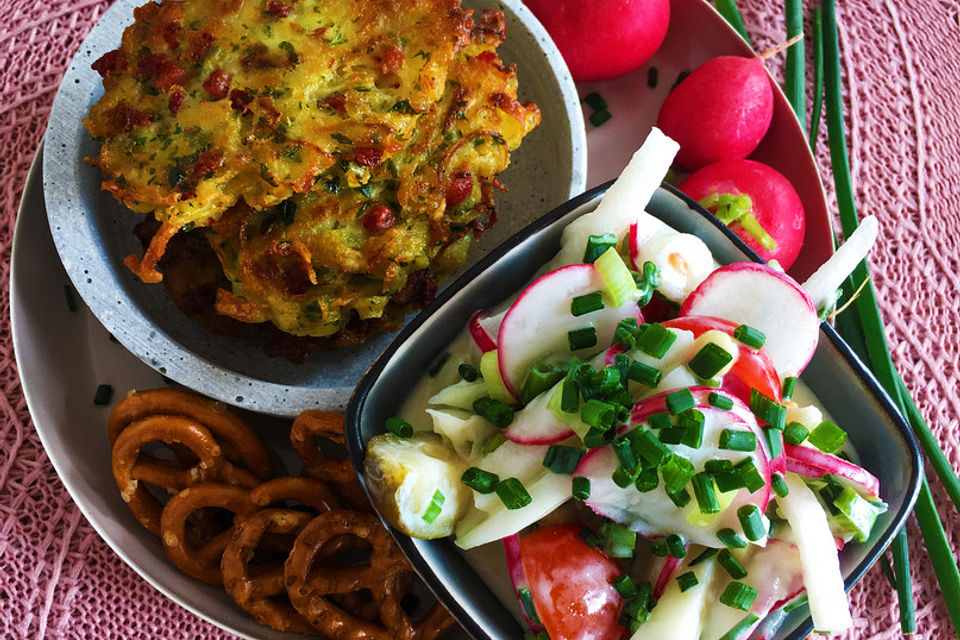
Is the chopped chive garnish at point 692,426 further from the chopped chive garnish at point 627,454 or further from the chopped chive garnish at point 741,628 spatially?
the chopped chive garnish at point 741,628

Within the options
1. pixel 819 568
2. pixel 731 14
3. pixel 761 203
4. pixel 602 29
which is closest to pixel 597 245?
pixel 819 568

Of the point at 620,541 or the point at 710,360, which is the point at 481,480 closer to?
the point at 620,541

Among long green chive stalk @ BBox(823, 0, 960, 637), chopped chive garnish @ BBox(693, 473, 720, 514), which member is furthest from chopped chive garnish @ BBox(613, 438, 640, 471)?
long green chive stalk @ BBox(823, 0, 960, 637)

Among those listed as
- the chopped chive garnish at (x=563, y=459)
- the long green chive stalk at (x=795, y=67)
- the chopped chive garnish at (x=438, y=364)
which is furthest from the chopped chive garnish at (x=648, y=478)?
the long green chive stalk at (x=795, y=67)

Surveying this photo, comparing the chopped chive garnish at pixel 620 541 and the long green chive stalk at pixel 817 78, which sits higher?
the long green chive stalk at pixel 817 78

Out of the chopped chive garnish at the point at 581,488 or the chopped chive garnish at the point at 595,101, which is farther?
the chopped chive garnish at the point at 595,101

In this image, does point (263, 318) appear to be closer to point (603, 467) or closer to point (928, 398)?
point (603, 467)
